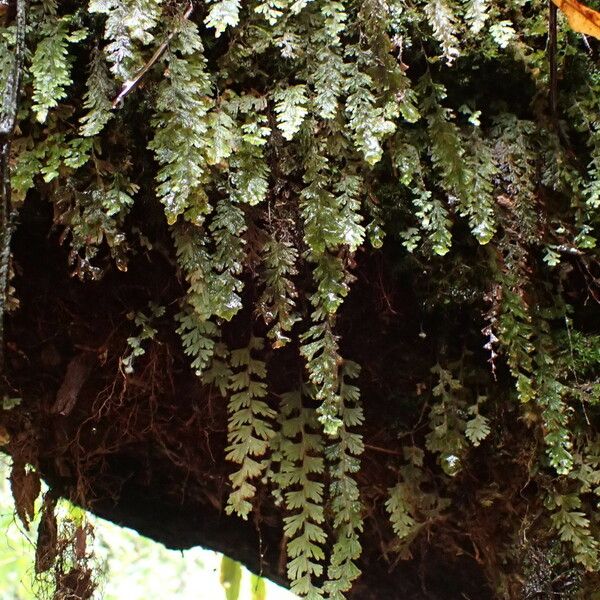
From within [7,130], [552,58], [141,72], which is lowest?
[7,130]

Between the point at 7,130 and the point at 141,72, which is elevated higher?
the point at 141,72

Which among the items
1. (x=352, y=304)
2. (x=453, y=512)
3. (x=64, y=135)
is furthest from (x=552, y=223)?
(x=64, y=135)

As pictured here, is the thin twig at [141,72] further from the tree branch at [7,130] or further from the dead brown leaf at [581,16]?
the dead brown leaf at [581,16]

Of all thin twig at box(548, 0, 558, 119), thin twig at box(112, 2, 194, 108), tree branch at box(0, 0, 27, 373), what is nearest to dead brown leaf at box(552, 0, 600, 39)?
thin twig at box(548, 0, 558, 119)

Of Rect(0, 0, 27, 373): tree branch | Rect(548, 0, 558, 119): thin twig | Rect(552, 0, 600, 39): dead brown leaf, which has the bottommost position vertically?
Rect(0, 0, 27, 373): tree branch

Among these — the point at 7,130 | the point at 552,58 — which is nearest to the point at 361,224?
the point at 552,58

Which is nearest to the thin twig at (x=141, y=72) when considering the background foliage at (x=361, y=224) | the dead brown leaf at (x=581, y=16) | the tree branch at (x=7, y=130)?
the background foliage at (x=361, y=224)

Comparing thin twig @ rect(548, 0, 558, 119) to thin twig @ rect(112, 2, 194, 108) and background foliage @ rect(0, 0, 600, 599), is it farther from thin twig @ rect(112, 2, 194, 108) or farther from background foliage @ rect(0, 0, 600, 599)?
thin twig @ rect(112, 2, 194, 108)

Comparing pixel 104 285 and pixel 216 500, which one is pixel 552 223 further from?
pixel 216 500

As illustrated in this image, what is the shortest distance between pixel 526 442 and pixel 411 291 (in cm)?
45

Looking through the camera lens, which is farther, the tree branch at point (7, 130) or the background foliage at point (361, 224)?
the background foliage at point (361, 224)

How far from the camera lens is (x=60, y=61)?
3.72ft

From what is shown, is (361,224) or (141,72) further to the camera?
(361,224)

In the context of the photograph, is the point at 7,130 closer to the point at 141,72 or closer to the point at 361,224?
the point at 141,72
